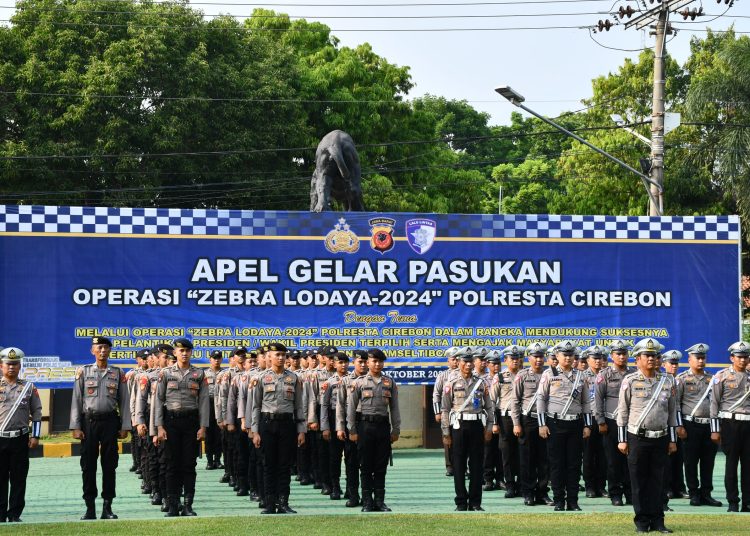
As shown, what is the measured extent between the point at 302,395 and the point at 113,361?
5.72 meters

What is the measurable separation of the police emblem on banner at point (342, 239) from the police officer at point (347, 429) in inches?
195

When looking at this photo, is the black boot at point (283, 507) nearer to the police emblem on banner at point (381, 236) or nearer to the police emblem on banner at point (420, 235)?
the police emblem on banner at point (381, 236)

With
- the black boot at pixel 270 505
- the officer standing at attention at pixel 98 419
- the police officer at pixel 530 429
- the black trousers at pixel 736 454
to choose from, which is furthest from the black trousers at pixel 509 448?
the officer standing at attention at pixel 98 419

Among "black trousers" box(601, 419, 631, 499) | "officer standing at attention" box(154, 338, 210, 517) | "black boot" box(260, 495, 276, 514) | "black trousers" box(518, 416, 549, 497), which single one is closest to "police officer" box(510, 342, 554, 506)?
"black trousers" box(518, 416, 549, 497)

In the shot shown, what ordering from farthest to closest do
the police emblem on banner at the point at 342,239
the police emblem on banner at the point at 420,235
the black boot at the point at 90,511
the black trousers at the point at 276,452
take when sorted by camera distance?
the police emblem on banner at the point at 420,235 < the police emblem on banner at the point at 342,239 < the black trousers at the point at 276,452 < the black boot at the point at 90,511

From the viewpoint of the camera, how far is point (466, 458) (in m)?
13.4

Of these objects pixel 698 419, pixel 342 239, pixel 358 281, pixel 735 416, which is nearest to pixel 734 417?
pixel 735 416

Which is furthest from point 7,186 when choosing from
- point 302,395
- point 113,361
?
point 302,395

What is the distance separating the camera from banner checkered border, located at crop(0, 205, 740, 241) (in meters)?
18.2

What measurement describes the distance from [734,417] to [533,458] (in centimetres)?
233

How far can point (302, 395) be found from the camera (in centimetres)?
1335

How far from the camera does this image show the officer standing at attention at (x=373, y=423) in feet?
43.6

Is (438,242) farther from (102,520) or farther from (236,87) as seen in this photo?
(236,87)

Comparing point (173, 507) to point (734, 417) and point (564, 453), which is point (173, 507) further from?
point (734, 417)
